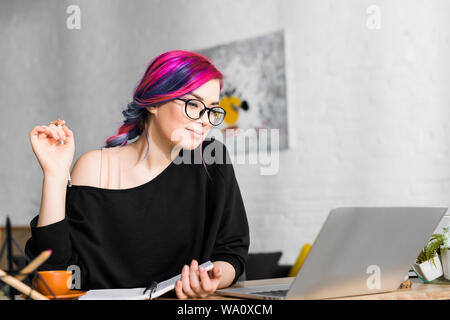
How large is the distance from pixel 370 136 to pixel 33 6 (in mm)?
3135

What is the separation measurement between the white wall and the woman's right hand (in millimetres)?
2054

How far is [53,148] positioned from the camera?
958 mm

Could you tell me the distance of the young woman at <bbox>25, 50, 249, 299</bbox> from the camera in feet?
4.19

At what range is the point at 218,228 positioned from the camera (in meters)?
1.40

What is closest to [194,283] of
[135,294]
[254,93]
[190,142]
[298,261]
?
[135,294]

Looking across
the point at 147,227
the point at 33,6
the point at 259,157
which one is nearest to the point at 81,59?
the point at 33,6

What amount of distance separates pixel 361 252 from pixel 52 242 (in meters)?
0.59

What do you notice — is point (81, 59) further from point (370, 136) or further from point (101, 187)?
point (101, 187)

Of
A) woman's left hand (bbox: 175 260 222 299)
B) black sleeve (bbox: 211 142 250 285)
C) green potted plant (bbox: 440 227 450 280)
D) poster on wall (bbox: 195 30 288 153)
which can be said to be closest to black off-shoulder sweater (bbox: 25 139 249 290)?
black sleeve (bbox: 211 142 250 285)

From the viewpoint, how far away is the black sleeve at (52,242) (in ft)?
3.34

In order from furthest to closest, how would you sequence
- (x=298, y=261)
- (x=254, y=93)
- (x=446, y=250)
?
(x=254, y=93), (x=298, y=261), (x=446, y=250)

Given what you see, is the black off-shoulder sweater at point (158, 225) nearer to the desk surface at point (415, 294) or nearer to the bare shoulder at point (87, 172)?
the bare shoulder at point (87, 172)

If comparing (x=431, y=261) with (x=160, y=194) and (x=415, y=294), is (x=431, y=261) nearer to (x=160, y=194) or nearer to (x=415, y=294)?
(x=415, y=294)

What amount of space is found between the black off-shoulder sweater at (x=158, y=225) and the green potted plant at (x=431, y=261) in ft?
1.36
